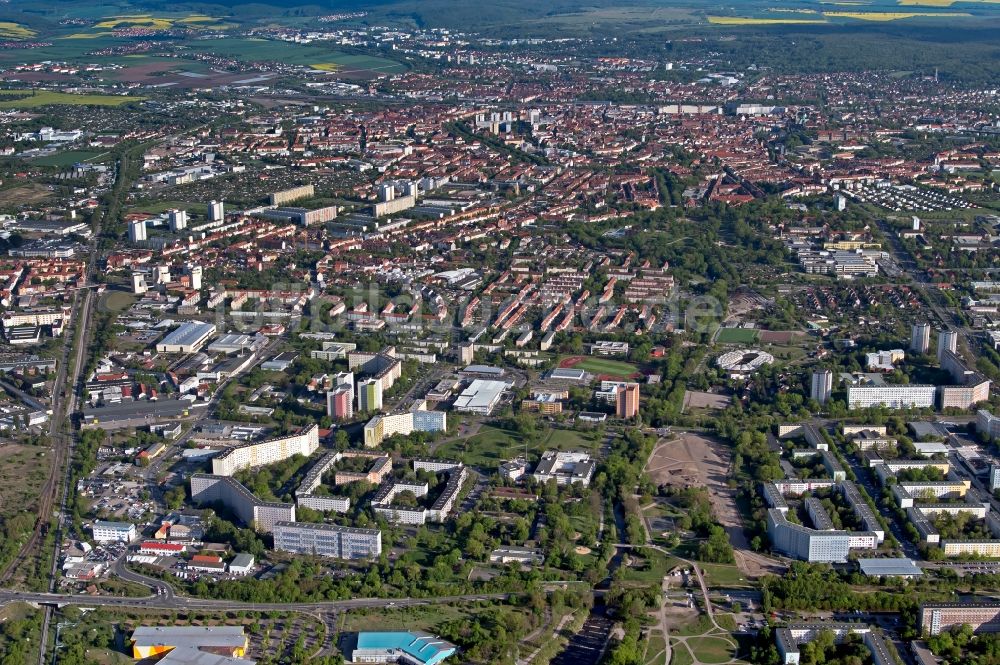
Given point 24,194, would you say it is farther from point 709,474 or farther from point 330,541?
point 709,474

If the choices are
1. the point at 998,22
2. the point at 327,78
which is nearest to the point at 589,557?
the point at 327,78

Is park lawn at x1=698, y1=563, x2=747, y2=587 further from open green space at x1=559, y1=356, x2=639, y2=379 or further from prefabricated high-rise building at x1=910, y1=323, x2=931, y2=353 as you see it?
prefabricated high-rise building at x1=910, y1=323, x2=931, y2=353

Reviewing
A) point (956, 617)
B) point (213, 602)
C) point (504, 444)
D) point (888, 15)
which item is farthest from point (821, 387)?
point (888, 15)

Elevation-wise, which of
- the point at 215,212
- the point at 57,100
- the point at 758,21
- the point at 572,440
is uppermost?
the point at 572,440

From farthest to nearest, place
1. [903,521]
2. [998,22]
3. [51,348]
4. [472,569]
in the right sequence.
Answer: [998,22] < [51,348] < [903,521] < [472,569]

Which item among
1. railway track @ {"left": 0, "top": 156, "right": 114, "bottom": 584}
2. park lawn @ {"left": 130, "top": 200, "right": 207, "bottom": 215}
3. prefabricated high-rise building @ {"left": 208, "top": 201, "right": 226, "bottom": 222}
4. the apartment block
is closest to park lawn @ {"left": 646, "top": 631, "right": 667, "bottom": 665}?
the apartment block

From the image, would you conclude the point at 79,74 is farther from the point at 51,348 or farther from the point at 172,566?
the point at 172,566

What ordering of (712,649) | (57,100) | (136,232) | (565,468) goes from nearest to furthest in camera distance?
(712,649), (565,468), (136,232), (57,100)
